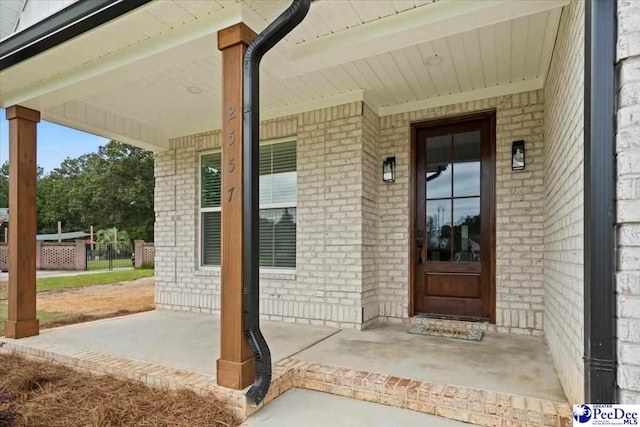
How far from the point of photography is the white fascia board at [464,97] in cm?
398

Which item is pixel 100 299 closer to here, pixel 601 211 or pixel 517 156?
pixel 517 156

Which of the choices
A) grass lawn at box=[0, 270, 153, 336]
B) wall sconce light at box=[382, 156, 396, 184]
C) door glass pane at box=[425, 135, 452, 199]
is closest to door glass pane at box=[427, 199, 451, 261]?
door glass pane at box=[425, 135, 452, 199]

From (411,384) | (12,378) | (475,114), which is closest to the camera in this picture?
(411,384)

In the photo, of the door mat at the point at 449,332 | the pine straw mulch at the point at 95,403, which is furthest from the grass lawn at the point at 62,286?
the door mat at the point at 449,332

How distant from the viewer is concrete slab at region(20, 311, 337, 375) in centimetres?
330

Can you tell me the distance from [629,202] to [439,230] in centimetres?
281

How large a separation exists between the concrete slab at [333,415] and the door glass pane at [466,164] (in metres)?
2.65

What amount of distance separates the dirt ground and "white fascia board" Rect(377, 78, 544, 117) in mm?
4887

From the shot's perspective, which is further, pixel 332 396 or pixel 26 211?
pixel 26 211

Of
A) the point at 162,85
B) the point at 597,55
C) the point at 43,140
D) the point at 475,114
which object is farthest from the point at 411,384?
the point at 43,140

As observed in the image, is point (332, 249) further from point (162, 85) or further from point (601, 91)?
point (601, 91)

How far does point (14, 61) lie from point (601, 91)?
4471mm

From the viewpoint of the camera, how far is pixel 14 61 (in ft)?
11.4

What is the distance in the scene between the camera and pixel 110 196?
21.3 metres
